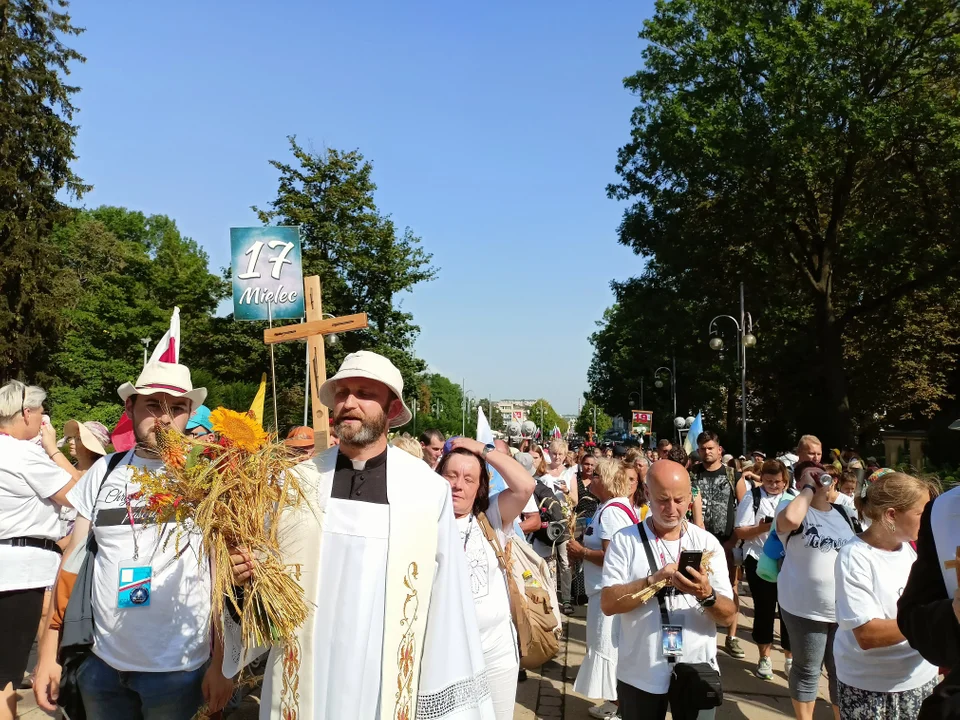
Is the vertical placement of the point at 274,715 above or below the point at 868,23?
below

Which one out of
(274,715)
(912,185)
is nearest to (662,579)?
(274,715)

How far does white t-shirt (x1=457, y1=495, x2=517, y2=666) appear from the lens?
3998 mm

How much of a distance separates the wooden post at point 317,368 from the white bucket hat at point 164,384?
5.05 ft

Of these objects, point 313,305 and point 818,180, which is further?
point 818,180

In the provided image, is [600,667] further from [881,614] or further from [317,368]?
[317,368]

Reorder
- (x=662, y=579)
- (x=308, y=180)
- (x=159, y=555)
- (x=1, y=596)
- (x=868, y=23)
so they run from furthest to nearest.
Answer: (x=308, y=180)
(x=868, y=23)
(x=1, y=596)
(x=662, y=579)
(x=159, y=555)

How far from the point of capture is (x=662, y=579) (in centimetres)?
376

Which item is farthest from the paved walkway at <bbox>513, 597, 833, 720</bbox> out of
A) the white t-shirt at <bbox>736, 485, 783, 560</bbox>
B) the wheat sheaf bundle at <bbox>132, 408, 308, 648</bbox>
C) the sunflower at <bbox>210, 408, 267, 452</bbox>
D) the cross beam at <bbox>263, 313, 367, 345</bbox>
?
the sunflower at <bbox>210, 408, 267, 452</bbox>

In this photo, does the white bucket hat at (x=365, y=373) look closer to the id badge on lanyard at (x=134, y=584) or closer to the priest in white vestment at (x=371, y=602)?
the priest in white vestment at (x=371, y=602)

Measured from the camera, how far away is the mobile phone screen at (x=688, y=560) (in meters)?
3.66

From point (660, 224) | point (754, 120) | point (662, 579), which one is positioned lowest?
point (662, 579)

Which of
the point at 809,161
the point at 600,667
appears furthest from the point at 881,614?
the point at 809,161

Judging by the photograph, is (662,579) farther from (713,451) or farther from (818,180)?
(818,180)

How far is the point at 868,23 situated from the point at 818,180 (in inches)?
167
